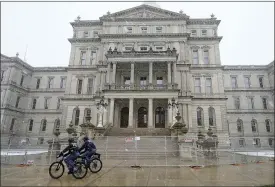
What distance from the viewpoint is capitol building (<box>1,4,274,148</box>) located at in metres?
30.2

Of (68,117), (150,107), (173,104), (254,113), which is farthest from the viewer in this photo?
(254,113)

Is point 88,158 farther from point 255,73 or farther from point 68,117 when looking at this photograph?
point 255,73

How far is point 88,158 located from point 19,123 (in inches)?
1719

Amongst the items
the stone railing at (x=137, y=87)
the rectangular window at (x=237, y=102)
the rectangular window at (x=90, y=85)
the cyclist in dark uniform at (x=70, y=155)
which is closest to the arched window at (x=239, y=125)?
the rectangular window at (x=237, y=102)

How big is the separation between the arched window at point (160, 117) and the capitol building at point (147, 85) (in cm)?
16

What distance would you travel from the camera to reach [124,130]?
26.7 metres

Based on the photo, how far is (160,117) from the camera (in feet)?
108

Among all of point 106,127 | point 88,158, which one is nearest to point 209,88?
point 106,127

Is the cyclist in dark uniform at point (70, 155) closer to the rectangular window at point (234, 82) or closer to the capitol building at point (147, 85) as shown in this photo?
the capitol building at point (147, 85)

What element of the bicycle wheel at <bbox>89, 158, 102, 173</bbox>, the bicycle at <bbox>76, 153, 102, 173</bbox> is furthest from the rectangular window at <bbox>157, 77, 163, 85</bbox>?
the bicycle wheel at <bbox>89, 158, 102, 173</bbox>

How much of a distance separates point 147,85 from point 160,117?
6.36 metres

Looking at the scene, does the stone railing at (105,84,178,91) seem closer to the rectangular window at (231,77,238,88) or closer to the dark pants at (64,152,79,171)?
the dark pants at (64,152,79,171)

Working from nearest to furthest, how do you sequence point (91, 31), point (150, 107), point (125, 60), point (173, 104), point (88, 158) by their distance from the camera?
point (88, 158)
point (173, 104)
point (150, 107)
point (125, 60)
point (91, 31)

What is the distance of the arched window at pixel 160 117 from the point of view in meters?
32.4
